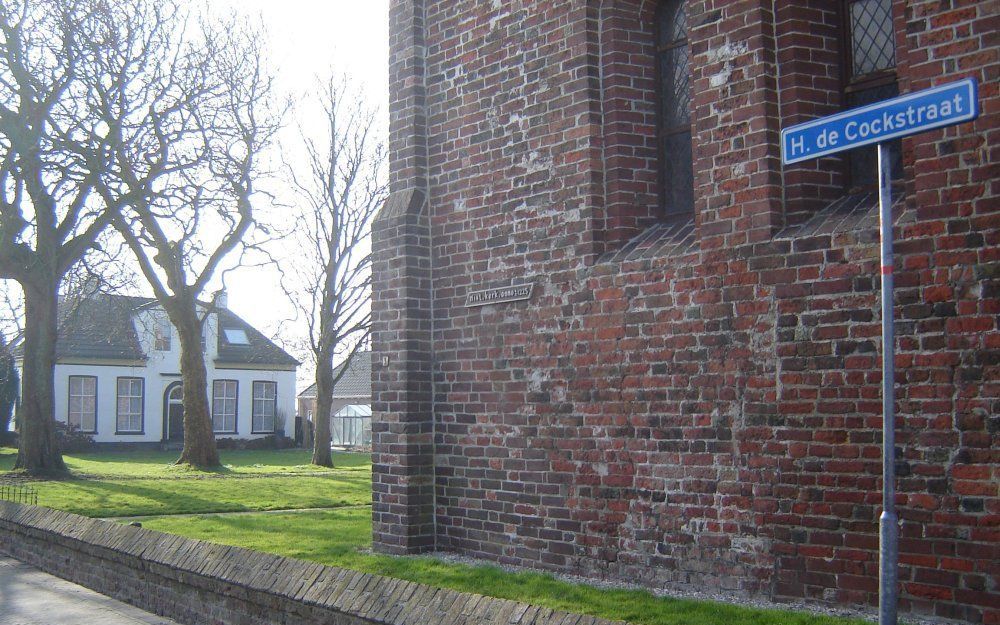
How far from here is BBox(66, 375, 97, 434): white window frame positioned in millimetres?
44000

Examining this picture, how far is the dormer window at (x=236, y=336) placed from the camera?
167 feet

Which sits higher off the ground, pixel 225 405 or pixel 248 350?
pixel 248 350

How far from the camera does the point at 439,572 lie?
26.0 feet

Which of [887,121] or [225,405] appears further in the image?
[225,405]

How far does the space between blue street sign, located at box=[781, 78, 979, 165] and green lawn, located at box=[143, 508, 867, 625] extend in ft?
9.42

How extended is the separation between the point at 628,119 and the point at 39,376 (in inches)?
731

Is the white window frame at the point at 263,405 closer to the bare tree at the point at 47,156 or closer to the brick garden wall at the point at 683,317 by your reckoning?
the bare tree at the point at 47,156

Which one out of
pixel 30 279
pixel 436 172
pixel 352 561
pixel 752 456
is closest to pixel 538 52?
pixel 436 172

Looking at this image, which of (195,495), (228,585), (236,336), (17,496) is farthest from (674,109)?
(236,336)

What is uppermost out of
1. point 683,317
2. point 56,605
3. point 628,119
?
point 628,119

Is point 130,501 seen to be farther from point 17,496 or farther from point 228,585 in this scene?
point 228,585

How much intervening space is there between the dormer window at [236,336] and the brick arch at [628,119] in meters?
45.1

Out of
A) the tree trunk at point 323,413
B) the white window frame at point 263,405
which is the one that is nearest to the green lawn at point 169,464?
the tree trunk at point 323,413

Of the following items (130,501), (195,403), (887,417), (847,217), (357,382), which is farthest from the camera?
(357,382)
